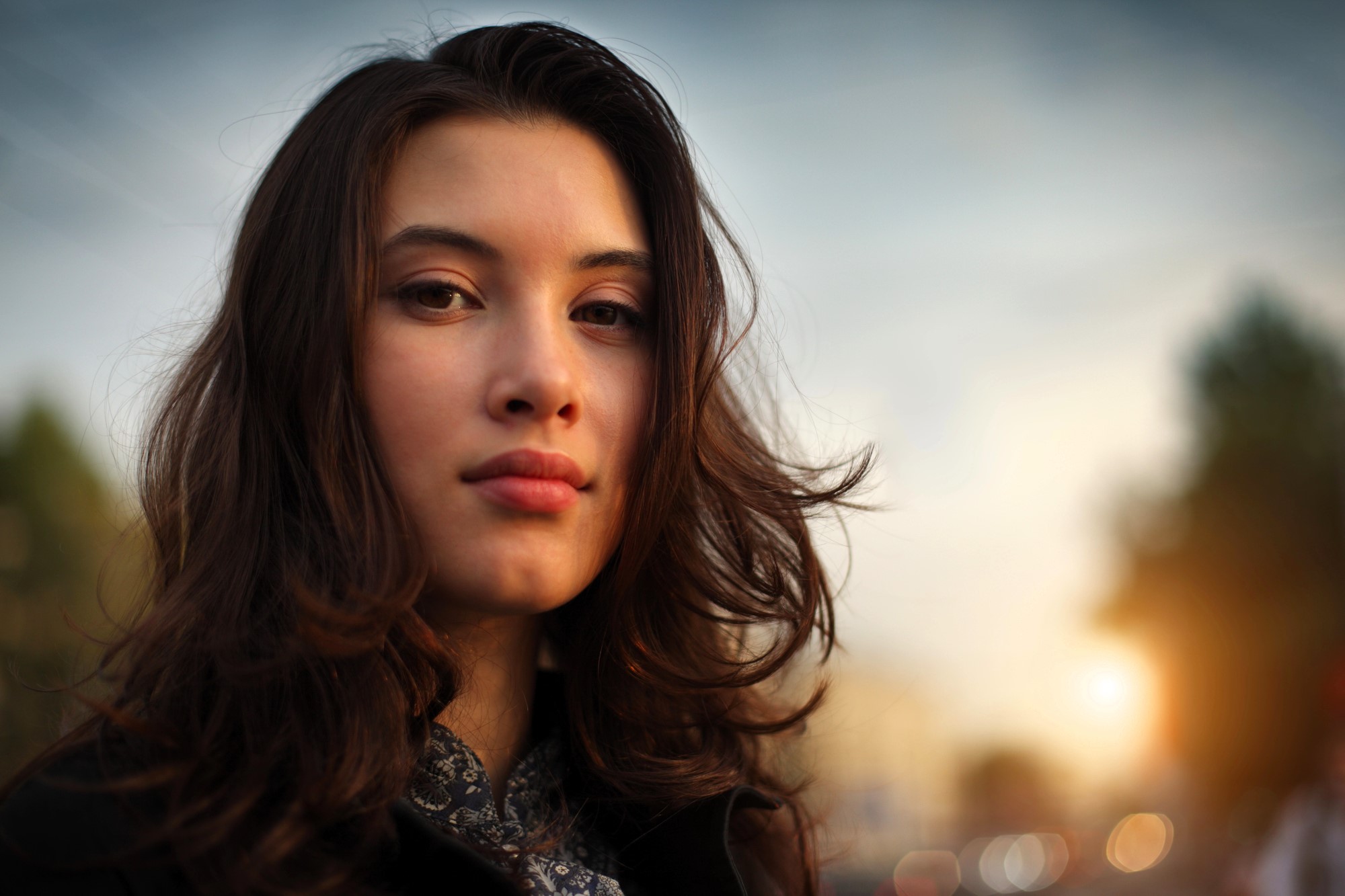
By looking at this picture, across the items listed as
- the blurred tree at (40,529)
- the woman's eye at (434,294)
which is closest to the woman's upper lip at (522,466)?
the woman's eye at (434,294)

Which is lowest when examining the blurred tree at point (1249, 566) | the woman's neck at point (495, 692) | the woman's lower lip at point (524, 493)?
the woman's neck at point (495, 692)

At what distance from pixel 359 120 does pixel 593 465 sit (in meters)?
0.75

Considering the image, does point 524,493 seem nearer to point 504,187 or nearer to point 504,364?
point 504,364

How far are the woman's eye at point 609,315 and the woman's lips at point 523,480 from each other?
0.32m

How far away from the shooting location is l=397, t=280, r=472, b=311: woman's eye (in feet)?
5.59

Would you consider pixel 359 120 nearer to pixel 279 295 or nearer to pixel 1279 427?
pixel 279 295

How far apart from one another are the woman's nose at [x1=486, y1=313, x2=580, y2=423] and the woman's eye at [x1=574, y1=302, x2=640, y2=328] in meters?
0.17

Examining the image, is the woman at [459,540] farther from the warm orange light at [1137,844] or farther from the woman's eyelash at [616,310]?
the warm orange light at [1137,844]

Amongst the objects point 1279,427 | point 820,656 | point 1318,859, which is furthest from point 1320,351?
point 820,656

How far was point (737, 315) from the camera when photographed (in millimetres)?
2127

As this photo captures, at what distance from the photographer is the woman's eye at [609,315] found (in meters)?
1.86

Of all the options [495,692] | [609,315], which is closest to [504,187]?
[609,315]

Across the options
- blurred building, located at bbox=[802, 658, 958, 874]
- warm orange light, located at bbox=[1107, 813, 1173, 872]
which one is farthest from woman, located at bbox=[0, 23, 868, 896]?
warm orange light, located at bbox=[1107, 813, 1173, 872]

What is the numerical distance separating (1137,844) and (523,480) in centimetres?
2444
